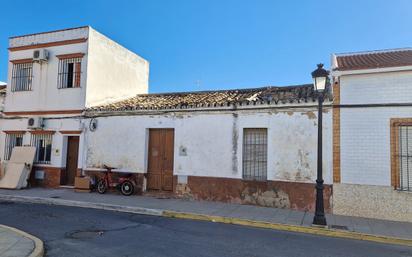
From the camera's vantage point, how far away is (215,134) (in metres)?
11.8

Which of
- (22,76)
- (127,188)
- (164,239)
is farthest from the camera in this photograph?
(22,76)

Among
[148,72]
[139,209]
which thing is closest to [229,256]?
[139,209]

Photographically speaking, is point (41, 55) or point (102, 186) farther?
point (41, 55)

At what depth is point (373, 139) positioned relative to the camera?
9672 mm

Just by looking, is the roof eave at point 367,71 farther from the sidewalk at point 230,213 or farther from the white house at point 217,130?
the sidewalk at point 230,213

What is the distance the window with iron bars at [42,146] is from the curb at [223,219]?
9.59 feet

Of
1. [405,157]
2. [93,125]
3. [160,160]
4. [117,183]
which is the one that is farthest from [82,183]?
[405,157]

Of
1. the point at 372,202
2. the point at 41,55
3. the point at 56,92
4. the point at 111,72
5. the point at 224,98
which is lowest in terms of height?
the point at 372,202

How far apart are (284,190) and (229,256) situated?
17.2 ft

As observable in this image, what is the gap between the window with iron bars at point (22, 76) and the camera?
51.6ft

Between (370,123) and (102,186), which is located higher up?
(370,123)

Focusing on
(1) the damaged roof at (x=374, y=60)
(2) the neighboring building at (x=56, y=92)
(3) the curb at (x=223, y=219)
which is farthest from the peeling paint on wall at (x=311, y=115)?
(2) the neighboring building at (x=56, y=92)

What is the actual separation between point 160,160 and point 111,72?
5.83 meters

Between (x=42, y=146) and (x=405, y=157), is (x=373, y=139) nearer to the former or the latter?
(x=405, y=157)
